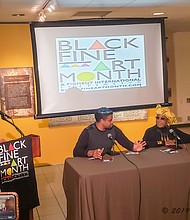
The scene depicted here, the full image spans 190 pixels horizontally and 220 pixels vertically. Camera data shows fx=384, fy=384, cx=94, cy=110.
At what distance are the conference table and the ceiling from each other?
215cm

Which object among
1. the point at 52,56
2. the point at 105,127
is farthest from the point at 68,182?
the point at 52,56

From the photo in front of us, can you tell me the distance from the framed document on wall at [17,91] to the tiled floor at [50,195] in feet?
3.36

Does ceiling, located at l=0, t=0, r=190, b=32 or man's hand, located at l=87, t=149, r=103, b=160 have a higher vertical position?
ceiling, located at l=0, t=0, r=190, b=32

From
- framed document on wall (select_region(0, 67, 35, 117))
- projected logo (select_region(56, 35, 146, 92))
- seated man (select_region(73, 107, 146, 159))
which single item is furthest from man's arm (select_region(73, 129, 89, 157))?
framed document on wall (select_region(0, 67, 35, 117))

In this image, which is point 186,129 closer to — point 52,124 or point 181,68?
point 181,68

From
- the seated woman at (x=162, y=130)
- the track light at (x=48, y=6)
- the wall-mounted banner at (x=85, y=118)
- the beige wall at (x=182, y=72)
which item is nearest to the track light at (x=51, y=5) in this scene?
the track light at (x=48, y=6)

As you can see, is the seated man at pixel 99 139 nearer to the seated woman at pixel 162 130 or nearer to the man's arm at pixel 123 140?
the man's arm at pixel 123 140

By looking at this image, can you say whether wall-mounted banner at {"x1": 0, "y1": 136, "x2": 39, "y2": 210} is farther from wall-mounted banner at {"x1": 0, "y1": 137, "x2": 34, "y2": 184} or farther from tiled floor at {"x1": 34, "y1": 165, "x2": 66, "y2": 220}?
tiled floor at {"x1": 34, "y1": 165, "x2": 66, "y2": 220}

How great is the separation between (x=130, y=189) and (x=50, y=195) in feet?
6.83

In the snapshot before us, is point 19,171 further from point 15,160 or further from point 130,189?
point 130,189

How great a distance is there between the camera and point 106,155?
387cm

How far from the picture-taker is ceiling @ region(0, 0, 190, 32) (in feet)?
15.5

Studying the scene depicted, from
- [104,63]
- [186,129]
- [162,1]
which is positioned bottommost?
[186,129]

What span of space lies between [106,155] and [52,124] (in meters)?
2.89
